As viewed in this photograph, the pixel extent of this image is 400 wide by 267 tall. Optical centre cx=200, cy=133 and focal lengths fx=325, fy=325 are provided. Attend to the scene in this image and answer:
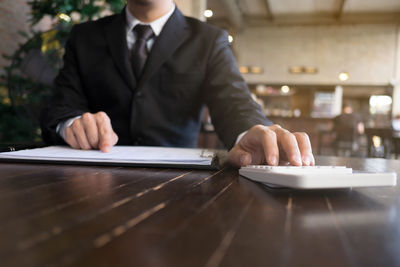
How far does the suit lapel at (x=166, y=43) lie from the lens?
119 centimetres

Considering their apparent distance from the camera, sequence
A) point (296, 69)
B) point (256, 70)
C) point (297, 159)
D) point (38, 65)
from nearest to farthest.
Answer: point (297, 159) → point (38, 65) → point (296, 69) → point (256, 70)

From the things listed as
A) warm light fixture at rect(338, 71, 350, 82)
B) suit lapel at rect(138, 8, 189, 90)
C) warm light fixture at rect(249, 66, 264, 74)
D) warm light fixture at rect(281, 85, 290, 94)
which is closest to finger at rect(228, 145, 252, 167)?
suit lapel at rect(138, 8, 189, 90)

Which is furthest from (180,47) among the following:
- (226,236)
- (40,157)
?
(226,236)

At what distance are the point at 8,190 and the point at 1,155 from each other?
307 mm

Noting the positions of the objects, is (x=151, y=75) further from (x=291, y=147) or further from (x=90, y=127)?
(x=291, y=147)

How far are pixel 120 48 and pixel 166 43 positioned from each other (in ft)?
0.58

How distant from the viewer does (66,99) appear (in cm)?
118

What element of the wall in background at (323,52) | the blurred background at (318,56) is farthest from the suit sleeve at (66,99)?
the wall in background at (323,52)

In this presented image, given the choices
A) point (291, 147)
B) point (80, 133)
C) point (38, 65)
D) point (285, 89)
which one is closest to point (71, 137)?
point (80, 133)

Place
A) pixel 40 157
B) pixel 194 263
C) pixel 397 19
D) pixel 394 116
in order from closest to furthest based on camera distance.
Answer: pixel 194 263
pixel 40 157
pixel 397 19
pixel 394 116

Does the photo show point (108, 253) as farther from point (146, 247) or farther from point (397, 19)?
point (397, 19)

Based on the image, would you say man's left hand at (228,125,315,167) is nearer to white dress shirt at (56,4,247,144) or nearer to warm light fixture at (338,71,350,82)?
white dress shirt at (56,4,247,144)

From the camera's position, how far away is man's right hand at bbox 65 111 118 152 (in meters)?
0.69

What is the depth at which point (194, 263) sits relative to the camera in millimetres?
188
